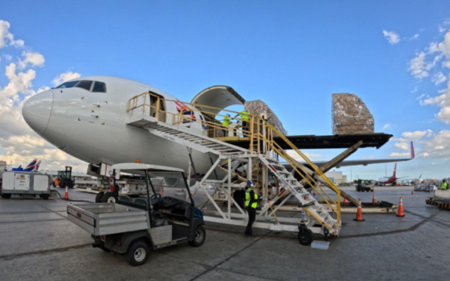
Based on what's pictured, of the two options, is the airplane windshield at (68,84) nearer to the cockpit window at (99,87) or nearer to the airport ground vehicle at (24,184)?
the cockpit window at (99,87)

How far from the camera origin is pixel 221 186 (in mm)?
8750

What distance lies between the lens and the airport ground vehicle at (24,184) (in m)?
16.5

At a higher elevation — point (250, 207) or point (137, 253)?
point (250, 207)

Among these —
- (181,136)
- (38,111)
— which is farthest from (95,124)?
(181,136)

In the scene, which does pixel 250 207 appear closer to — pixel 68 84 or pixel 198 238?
pixel 198 238

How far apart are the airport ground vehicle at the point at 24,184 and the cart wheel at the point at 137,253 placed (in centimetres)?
1566

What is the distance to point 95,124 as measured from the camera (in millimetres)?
8250

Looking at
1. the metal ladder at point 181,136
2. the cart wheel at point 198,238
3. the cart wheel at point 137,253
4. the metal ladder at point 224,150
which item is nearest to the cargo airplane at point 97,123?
the metal ladder at point 181,136

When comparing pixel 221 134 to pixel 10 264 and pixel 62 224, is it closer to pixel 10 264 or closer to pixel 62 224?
pixel 62 224

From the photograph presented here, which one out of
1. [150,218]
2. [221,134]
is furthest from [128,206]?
[221,134]

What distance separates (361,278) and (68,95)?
8.75 meters

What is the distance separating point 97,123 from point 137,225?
487 cm

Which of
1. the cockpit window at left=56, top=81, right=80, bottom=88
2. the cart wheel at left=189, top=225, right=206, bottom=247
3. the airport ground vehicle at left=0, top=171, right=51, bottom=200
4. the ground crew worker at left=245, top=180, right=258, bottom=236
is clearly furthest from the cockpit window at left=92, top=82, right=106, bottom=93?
the airport ground vehicle at left=0, top=171, right=51, bottom=200

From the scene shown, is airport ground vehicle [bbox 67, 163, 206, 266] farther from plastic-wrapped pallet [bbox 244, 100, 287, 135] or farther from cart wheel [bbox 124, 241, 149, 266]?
plastic-wrapped pallet [bbox 244, 100, 287, 135]
